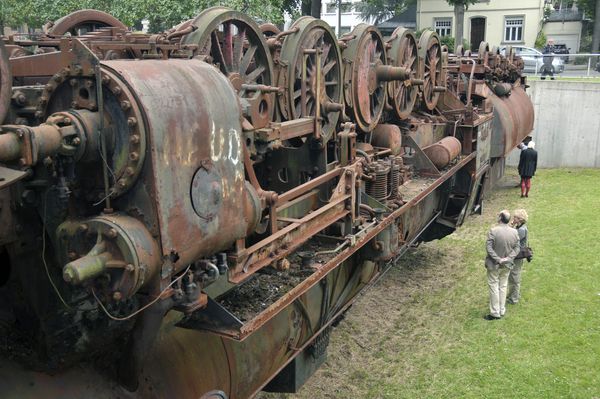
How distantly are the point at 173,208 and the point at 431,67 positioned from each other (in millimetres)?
7896

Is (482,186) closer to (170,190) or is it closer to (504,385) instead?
(504,385)

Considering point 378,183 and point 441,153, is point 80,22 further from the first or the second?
point 441,153

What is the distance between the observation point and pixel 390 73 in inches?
307

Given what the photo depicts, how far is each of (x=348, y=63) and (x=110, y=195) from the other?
4.46 metres

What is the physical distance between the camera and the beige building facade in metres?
42.2

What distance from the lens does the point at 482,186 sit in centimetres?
1270

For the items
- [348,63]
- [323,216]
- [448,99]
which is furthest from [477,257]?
[323,216]

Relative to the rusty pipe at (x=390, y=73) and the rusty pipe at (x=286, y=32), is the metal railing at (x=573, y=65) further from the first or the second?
the rusty pipe at (x=286, y=32)

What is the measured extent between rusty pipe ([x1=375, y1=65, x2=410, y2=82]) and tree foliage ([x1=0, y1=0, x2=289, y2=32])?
464 inches

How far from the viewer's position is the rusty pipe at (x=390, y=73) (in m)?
7.72

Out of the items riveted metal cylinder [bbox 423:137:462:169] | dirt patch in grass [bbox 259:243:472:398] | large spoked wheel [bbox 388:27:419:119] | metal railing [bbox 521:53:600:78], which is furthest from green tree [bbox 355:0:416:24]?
riveted metal cylinder [bbox 423:137:462:169]

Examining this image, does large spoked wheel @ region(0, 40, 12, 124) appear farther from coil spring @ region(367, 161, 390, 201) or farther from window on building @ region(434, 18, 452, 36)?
window on building @ region(434, 18, 452, 36)

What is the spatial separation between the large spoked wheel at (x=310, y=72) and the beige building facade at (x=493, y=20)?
123ft

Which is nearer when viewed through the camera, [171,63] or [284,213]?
[171,63]
